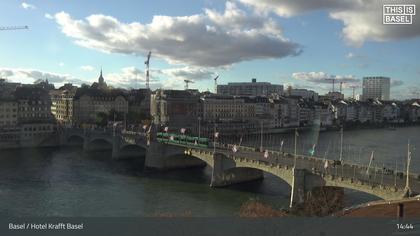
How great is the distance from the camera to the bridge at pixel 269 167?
32.2m

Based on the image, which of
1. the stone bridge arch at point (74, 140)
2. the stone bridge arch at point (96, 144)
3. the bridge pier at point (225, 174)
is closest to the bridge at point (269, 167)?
the bridge pier at point (225, 174)

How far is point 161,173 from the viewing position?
53594 mm

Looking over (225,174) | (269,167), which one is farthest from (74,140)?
(269,167)

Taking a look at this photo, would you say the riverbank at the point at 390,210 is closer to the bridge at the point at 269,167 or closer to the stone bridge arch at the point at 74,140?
the bridge at the point at 269,167

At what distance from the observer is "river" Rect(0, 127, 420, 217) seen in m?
35.1

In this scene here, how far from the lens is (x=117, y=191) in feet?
138

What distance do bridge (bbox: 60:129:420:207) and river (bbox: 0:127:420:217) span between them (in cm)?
152

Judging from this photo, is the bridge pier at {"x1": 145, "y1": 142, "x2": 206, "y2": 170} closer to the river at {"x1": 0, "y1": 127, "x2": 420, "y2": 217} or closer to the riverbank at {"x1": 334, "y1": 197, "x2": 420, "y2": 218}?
the river at {"x1": 0, "y1": 127, "x2": 420, "y2": 217}

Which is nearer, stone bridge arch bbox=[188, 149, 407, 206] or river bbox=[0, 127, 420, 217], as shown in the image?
stone bridge arch bbox=[188, 149, 407, 206]

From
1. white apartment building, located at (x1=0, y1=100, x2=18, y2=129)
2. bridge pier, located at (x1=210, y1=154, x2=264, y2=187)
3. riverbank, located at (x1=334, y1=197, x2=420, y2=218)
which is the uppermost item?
white apartment building, located at (x1=0, y1=100, x2=18, y2=129)

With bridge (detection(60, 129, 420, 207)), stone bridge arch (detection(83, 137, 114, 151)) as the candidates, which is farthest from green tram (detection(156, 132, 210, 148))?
stone bridge arch (detection(83, 137, 114, 151))

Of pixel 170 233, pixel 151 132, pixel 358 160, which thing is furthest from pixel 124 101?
pixel 170 233

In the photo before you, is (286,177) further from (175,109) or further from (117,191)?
(175,109)

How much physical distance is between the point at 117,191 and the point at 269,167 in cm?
1242
